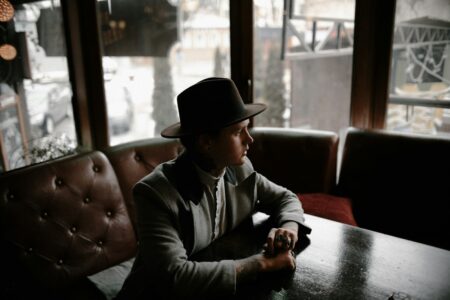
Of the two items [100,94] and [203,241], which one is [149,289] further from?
[100,94]

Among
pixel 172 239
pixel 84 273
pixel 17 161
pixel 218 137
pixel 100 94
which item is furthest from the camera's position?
pixel 100 94

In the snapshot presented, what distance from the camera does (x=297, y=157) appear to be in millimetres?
2486

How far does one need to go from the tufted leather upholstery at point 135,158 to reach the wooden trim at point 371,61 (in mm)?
1279

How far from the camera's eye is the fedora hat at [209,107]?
128cm

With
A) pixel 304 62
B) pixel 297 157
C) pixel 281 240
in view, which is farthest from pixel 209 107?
pixel 304 62

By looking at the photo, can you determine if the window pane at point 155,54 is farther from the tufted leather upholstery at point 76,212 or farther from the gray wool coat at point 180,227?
the gray wool coat at point 180,227

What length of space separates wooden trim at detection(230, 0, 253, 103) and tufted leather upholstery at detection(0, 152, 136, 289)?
4.10ft

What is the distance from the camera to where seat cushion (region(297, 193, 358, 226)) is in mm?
2053

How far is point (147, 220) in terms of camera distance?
1214 millimetres

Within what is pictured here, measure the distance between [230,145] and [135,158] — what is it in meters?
1.07

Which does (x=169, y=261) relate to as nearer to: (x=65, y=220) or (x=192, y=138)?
(x=192, y=138)

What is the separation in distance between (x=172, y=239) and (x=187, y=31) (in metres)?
2.13

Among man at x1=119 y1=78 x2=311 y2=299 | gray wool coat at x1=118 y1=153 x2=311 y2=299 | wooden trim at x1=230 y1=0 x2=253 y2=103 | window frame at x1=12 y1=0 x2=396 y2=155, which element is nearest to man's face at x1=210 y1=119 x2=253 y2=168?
man at x1=119 y1=78 x2=311 y2=299

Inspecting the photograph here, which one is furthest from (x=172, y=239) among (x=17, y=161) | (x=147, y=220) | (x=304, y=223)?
(x=17, y=161)
